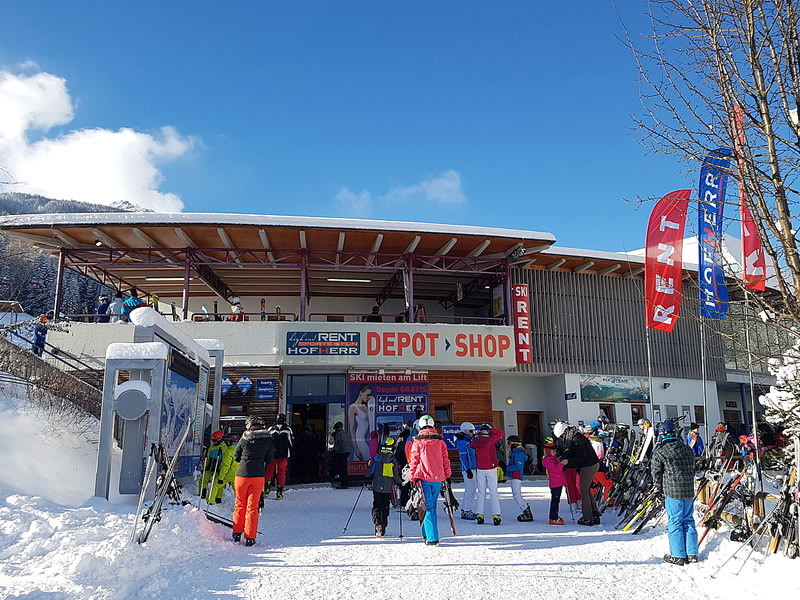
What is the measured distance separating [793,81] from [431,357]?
1261 centimetres

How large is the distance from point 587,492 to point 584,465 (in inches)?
14.5

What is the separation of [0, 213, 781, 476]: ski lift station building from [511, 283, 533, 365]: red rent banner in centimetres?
4

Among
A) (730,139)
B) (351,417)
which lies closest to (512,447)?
(730,139)

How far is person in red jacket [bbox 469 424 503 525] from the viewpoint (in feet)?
28.3

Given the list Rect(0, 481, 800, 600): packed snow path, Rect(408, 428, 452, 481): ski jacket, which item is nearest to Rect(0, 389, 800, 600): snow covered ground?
Rect(0, 481, 800, 600): packed snow path

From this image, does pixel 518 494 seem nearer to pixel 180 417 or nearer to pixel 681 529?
pixel 681 529

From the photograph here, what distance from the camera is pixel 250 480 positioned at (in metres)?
6.86

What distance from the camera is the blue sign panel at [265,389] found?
15906 mm

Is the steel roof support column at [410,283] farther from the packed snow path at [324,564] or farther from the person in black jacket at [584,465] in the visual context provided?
the packed snow path at [324,564]

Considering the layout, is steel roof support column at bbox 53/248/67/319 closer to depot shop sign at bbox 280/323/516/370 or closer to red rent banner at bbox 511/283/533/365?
depot shop sign at bbox 280/323/516/370

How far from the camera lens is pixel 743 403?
81.6 feet

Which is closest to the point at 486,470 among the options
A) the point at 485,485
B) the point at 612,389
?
the point at 485,485

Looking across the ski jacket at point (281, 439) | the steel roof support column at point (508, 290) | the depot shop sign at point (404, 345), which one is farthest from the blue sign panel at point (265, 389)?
the steel roof support column at point (508, 290)

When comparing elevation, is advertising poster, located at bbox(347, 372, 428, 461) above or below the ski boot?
above
